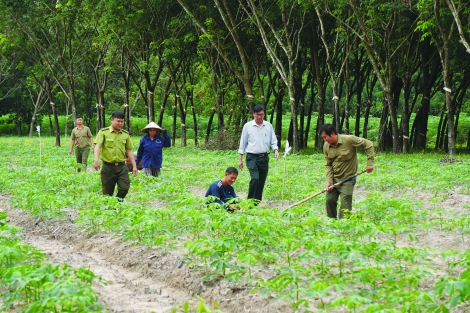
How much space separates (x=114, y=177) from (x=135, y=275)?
376 cm

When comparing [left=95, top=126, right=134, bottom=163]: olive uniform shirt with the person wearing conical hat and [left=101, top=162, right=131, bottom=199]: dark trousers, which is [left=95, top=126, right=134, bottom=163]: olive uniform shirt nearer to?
[left=101, top=162, right=131, bottom=199]: dark trousers

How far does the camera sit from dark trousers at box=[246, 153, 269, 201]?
10.7 m

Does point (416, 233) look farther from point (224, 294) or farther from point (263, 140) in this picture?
point (224, 294)

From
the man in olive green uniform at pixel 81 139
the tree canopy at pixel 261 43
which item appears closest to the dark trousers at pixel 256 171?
the man in olive green uniform at pixel 81 139

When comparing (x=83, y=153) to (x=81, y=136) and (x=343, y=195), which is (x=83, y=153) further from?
(x=343, y=195)

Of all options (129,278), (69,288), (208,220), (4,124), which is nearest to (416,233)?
(208,220)

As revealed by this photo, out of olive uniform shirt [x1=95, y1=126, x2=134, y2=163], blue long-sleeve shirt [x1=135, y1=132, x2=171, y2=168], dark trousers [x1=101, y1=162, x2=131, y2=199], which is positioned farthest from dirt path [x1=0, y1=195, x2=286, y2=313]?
blue long-sleeve shirt [x1=135, y1=132, x2=171, y2=168]

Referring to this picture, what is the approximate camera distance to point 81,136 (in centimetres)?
1748

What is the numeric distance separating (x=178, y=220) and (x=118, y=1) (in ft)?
67.2

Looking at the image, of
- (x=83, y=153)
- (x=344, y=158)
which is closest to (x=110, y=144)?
(x=344, y=158)

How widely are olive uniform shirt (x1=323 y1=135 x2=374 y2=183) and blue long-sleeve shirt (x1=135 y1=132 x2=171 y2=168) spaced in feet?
16.6

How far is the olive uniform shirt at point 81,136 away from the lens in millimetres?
17413

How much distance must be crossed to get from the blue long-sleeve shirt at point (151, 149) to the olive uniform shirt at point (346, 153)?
199 inches

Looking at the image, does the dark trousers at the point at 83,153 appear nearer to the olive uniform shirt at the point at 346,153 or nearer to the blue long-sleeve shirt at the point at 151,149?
the blue long-sleeve shirt at the point at 151,149
